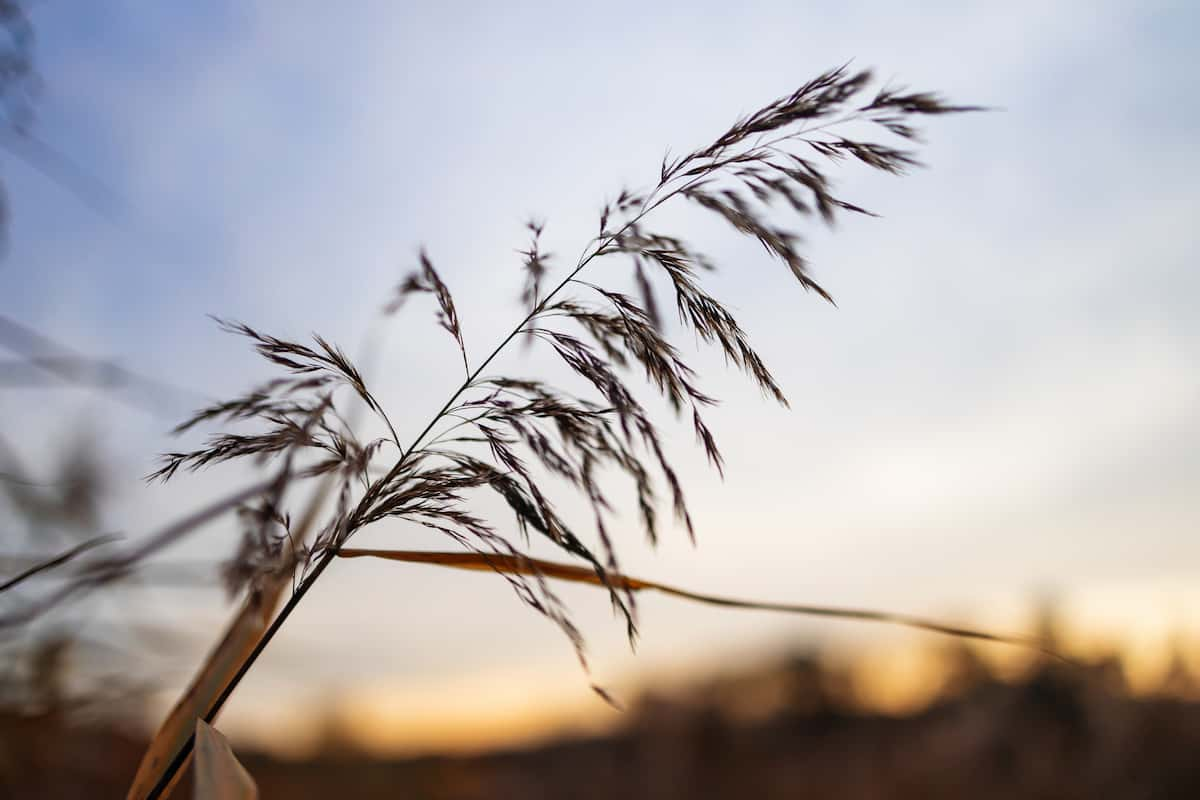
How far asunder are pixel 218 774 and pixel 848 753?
6.01 meters

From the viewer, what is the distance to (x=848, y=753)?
245 inches

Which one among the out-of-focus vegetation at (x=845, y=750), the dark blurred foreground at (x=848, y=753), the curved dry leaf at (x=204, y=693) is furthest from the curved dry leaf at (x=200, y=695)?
the dark blurred foreground at (x=848, y=753)

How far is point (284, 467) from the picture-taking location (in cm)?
82

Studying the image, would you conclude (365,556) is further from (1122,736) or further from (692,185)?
(1122,736)

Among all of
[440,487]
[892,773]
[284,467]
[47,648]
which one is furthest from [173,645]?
[892,773]

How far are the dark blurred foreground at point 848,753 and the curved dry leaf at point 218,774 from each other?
403cm

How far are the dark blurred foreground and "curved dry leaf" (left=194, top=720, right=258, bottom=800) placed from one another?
403 cm

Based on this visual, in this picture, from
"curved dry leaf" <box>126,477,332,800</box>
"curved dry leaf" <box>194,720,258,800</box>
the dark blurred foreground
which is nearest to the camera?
"curved dry leaf" <box>194,720,258,800</box>

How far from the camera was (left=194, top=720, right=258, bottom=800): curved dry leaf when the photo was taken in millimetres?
951

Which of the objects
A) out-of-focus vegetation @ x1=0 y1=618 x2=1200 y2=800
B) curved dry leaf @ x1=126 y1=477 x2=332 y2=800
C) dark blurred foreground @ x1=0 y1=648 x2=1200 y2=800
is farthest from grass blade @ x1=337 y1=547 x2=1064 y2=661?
dark blurred foreground @ x1=0 y1=648 x2=1200 y2=800

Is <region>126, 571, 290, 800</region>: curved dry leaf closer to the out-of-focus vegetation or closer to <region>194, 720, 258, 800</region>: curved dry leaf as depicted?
<region>194, 720, 258, 800</region>: curved dry leaf

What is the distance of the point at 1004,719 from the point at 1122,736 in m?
0.86

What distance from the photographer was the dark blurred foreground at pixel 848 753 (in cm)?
500

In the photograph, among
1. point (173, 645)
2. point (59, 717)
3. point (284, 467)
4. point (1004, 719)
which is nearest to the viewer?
point (284, 467)
